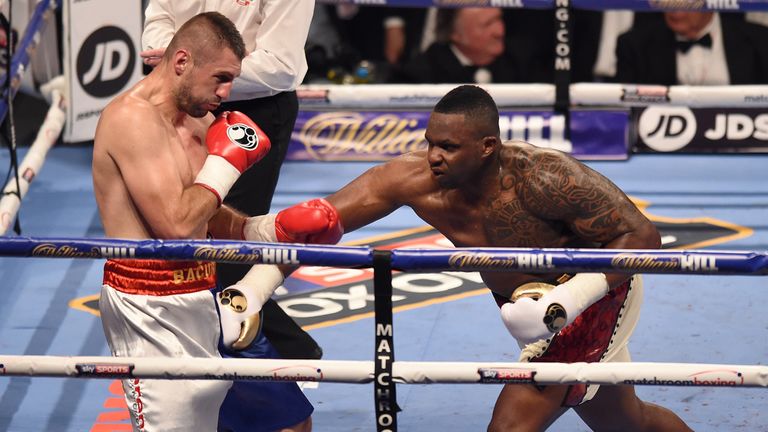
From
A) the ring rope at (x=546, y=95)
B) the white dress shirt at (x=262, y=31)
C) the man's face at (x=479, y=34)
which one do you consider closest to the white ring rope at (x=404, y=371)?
the white dress shirt at (x=262, y=31)

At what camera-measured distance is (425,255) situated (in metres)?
2.84

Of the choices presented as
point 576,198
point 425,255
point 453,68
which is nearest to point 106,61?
point 453,68

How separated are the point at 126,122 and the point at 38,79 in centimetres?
381

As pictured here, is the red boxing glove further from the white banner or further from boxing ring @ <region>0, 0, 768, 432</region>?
the white banner

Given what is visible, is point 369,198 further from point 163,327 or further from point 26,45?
point 26,45

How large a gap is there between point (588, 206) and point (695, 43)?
363 centimetres

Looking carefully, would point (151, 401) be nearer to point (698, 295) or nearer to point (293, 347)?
point (293, 347)

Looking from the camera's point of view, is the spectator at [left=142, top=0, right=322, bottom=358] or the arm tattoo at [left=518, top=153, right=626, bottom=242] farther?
the spectator at [left=142, top=0, right=322, bottom=358]

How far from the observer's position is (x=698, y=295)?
16.9 feet

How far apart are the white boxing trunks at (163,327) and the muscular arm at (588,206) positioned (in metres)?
0.91

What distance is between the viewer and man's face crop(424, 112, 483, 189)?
11.1 ft

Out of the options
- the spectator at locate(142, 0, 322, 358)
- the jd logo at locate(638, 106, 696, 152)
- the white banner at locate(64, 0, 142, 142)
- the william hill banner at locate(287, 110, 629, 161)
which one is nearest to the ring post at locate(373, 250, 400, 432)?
the spectator at locate(142, 0, 322, 358)

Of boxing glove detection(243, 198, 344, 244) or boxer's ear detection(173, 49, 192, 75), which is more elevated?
boxer's ear detection(173, 49, 192, 75)

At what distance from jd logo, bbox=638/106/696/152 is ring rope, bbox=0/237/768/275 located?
12.7 ft
